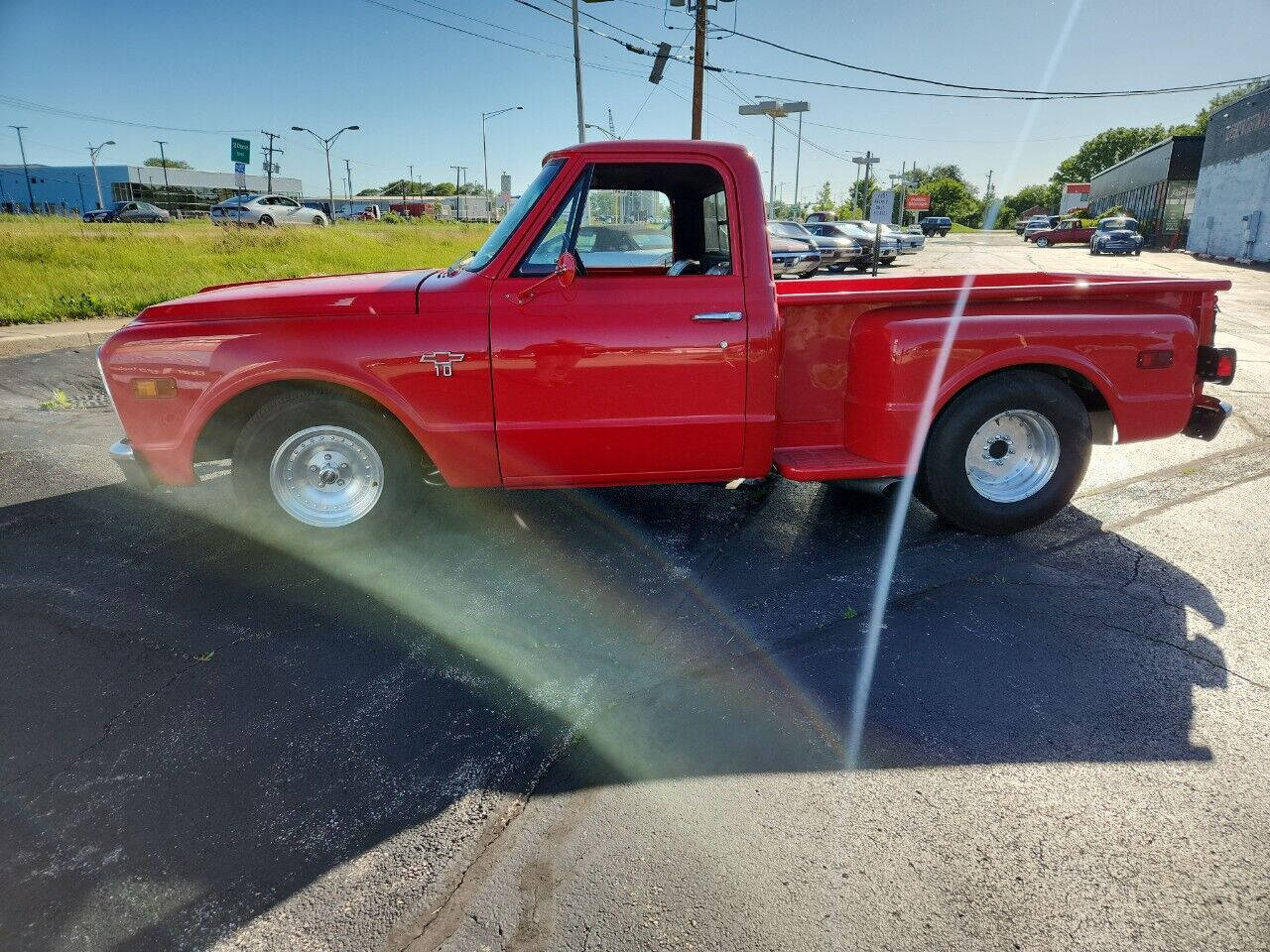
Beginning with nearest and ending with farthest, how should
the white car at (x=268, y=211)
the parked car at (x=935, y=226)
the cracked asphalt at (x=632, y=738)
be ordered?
the cracked asphalt at (x=632, y=738) < the white car at (x=268, y=211) < the parked car at (x=935, y=226)

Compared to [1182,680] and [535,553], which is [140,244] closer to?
[535,553]

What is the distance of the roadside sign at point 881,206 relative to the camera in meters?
19.4

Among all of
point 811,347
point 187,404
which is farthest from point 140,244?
point 811,347

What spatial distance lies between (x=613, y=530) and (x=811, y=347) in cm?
153

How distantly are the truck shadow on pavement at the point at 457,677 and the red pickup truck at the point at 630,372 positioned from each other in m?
0.48

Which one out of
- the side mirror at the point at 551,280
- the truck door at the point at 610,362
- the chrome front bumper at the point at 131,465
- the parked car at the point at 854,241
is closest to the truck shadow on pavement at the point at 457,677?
the chrome front bumper at the point at 131,465

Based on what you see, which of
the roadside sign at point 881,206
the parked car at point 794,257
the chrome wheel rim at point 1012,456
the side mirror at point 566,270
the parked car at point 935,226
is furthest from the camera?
the parked car at point 935,226

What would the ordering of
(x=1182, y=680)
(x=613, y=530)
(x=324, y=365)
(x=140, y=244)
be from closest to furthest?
(x=1182, y=680) → (x=324, y=365) → (x=613, y=530) → (x=140, y=244)

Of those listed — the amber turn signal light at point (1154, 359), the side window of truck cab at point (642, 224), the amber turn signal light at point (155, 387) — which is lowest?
the amber turn signal light at point (155, 387)

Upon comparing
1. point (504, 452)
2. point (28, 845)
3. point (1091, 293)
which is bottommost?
point (28, 845)

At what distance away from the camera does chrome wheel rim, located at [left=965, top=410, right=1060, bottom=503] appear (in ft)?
14.3

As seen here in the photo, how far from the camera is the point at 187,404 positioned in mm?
3896

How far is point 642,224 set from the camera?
4562 mm

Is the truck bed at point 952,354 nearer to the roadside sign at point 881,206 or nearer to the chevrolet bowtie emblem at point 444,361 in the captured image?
the chevrolet bowtie emblem at point 444,361
